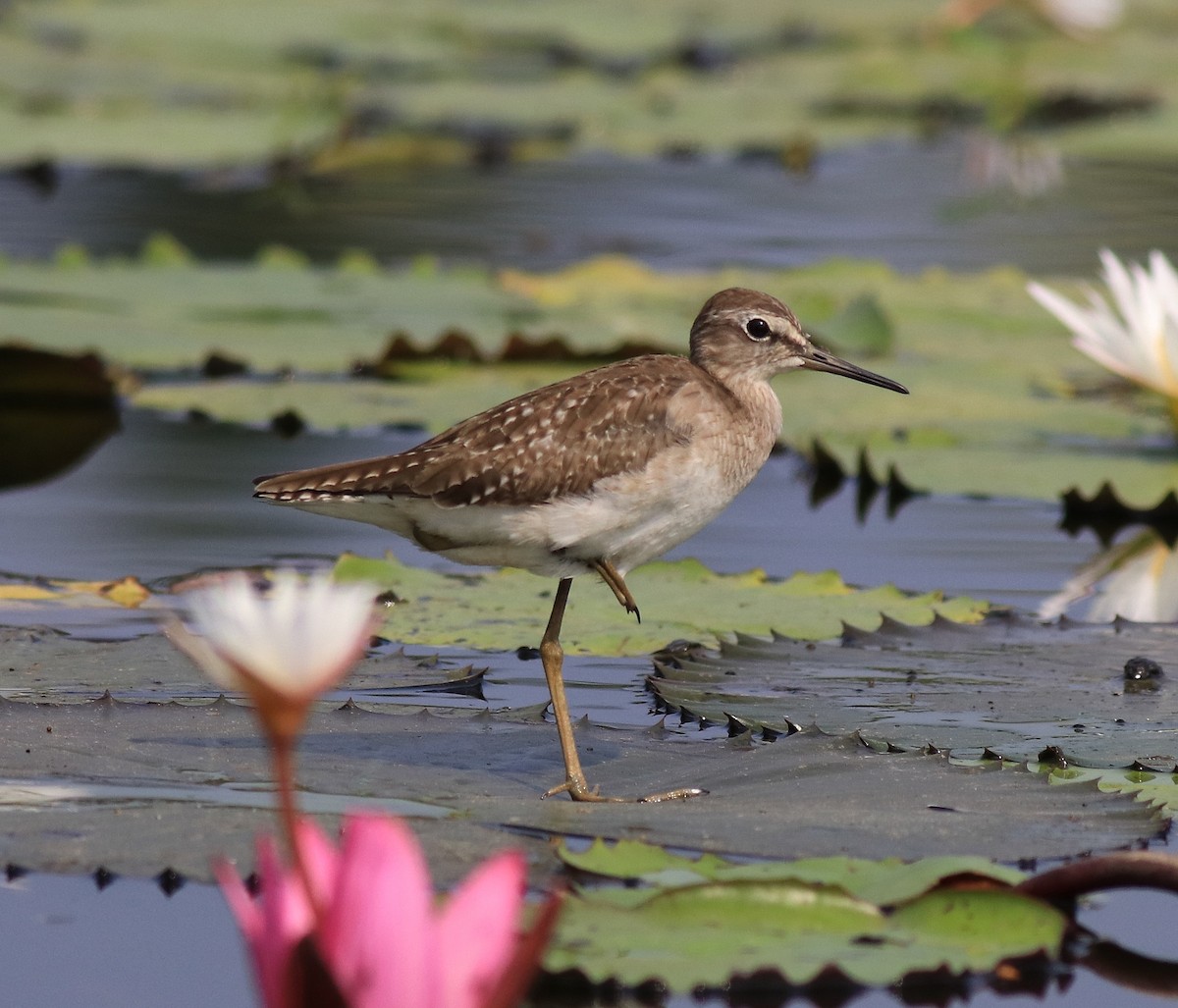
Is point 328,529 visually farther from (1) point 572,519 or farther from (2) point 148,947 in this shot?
(2) point 148,947

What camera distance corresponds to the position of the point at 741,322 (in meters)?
5.39

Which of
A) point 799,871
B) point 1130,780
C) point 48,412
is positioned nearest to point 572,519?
point 799,871

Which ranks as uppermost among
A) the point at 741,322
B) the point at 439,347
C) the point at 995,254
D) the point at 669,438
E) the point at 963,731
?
the point at 995,254

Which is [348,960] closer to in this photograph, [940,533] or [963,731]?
[963,731]

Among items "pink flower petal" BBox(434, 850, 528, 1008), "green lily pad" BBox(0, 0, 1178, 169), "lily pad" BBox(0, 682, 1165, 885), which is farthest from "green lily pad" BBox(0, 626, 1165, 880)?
"green lily pad" BBox(0, 0, 1178, 169)

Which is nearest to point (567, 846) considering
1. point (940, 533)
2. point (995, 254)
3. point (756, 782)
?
point (756, 782)

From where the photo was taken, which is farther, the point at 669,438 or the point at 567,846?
the point at 669,438

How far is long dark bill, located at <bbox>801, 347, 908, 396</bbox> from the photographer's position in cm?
548

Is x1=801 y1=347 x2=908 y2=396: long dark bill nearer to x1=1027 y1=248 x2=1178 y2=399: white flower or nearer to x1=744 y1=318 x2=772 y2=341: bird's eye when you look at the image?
x1=744 y1=318 x2=772 y2=341: bird's eye

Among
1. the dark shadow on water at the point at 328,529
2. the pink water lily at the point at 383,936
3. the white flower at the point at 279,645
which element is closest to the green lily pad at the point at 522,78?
the dark shadow on water at the point at 328,529

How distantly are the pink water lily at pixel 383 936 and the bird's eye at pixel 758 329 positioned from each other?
3.26 m

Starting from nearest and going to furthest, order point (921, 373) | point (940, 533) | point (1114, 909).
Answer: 1. point (1114, 909)
2. point (940, 533)
3. point (921, 373)

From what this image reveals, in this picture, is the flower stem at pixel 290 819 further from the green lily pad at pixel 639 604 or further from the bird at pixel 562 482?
the green lily pad at pixel 639 604

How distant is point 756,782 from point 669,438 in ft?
3.09
